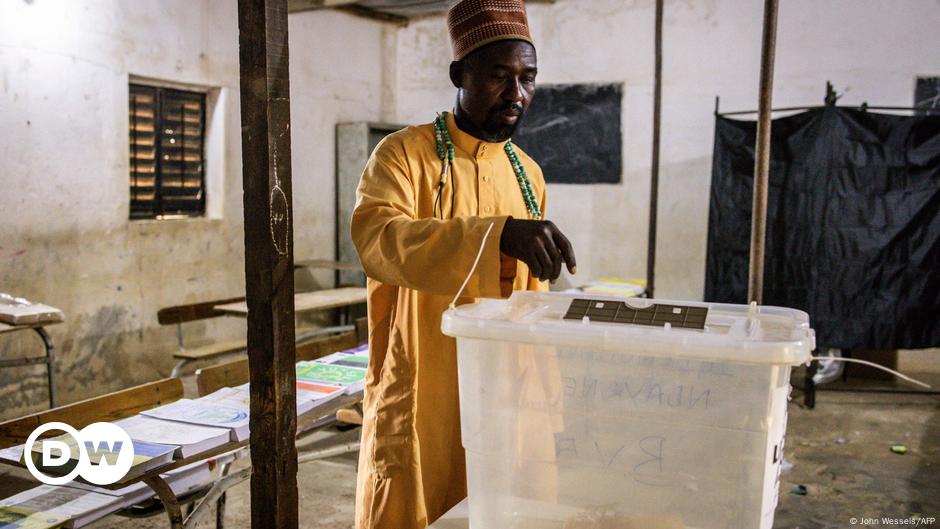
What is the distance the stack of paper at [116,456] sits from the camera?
201 cm

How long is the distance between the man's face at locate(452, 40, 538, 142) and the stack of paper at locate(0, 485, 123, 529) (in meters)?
1.43

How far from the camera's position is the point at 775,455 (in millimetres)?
973

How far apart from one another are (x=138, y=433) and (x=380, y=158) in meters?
1.25

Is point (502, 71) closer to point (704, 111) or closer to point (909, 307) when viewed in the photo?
point (909, 307)

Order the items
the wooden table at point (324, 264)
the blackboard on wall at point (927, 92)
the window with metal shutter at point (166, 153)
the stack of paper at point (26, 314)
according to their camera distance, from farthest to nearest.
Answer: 1. the wooden table at point (324, 264)
2. the blackboard on wall at point (927, 92)
3. the window with metal shutter at point (166, 153)
4. the stack of paper at point (26, 314)

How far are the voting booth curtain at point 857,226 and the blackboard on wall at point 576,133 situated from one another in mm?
2031

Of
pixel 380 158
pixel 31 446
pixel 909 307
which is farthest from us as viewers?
pixel 909 307

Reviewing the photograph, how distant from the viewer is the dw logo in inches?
78.4

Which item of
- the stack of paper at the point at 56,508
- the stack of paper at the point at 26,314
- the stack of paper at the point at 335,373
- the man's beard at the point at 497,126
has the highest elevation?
the man's beard at the point at 497,126

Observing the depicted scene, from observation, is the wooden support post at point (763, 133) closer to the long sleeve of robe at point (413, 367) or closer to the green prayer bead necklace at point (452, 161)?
the green prayer bead necklace at point (452, 161)

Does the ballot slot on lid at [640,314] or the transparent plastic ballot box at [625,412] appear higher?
the ballot slot on lid at [640,314]

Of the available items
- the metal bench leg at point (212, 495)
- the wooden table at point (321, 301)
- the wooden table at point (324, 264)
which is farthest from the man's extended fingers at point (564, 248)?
the wooden table at point (324, 264)

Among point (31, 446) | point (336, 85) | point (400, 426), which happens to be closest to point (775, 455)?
point (400, 426)

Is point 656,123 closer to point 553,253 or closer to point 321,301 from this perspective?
point 321,301
